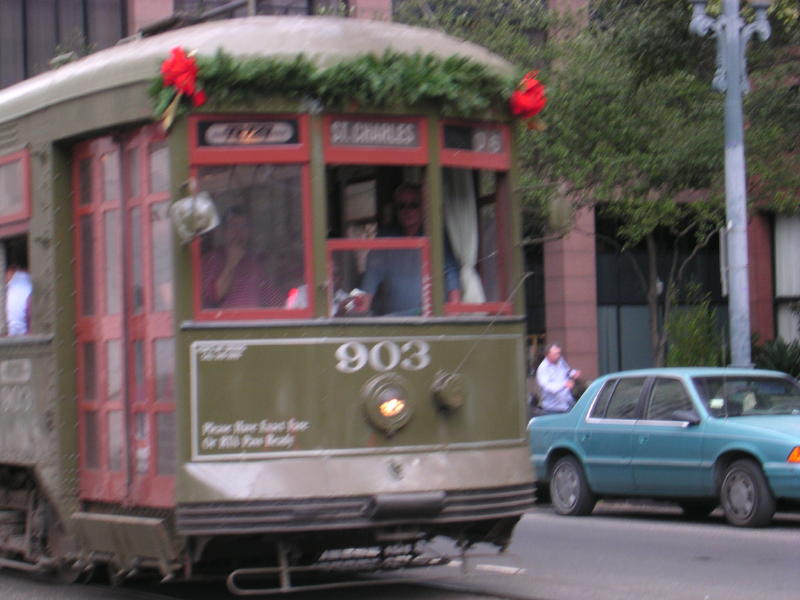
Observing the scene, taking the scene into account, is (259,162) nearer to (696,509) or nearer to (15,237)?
(15,237)

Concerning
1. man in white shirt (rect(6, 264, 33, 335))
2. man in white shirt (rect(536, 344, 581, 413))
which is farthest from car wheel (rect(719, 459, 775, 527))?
man in white shirt (rect(6, 264, 33, 335))

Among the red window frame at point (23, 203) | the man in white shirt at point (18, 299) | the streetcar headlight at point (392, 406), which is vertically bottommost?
the streetcar headlight at point (392, 406)

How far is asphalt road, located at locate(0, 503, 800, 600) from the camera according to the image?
975 cm

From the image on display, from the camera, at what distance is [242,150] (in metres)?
8.28

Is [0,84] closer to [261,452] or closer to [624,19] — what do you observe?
[624,19]

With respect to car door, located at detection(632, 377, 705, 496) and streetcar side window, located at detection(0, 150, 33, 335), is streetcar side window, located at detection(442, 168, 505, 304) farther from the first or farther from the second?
car door, located at detection(632, 377, 705, 496)

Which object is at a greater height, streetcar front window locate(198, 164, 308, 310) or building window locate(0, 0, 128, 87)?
Answer: building window locate(0, 0, 128, 87)

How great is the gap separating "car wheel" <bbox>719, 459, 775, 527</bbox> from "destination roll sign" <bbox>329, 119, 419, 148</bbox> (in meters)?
6.30

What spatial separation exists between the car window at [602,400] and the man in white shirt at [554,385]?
2.77 m

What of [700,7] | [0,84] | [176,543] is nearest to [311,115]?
[176,543]

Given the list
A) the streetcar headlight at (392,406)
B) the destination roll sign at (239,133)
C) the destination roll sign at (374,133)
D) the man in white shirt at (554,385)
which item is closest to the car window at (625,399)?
the man in white shirt at (554,385)

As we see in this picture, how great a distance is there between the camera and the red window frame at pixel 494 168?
872 cm

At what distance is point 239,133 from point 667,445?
737 cm

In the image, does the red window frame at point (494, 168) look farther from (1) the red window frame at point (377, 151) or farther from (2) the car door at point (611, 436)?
(2) the car door at point (611, 436)
